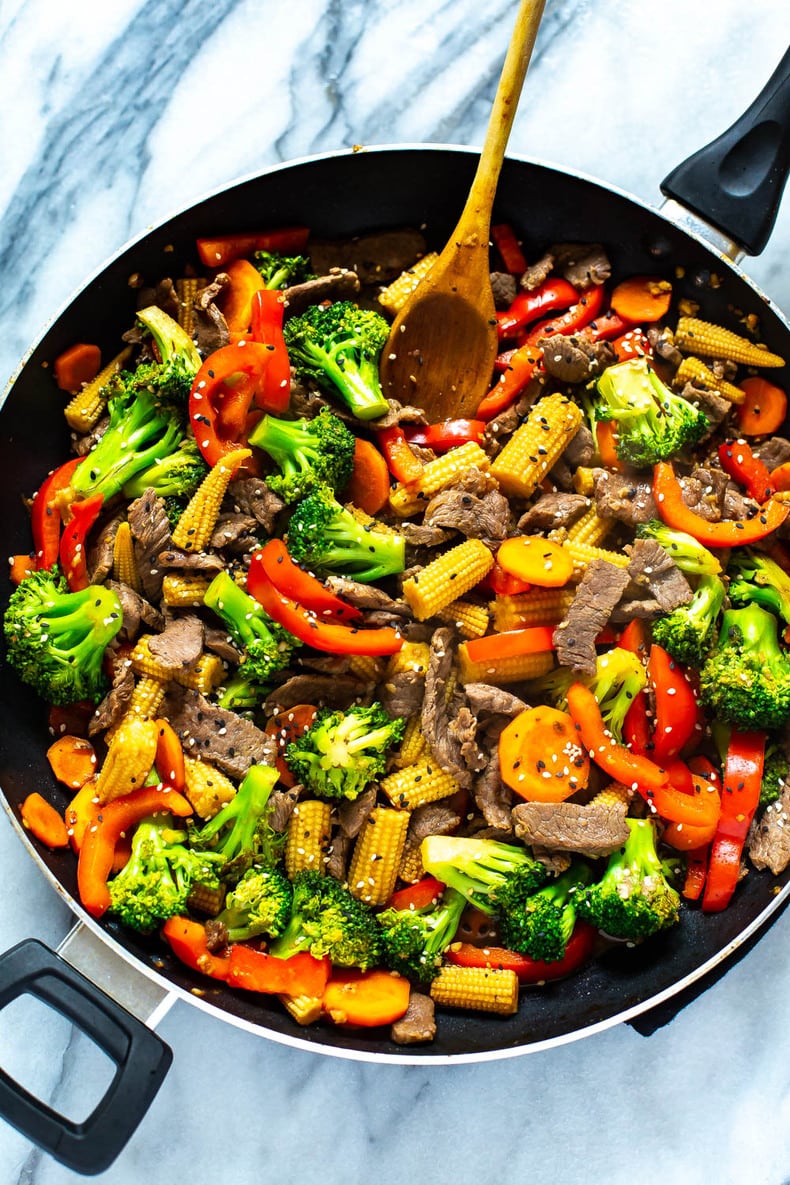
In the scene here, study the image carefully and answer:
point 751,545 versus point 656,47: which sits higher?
point 656,47

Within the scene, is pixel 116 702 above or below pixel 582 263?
below

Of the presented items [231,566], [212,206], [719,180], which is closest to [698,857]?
[231,566]

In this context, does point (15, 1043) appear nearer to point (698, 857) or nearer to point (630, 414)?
point (698, 857)

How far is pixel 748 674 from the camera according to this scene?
10.0ft

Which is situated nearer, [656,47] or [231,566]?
[231,566]

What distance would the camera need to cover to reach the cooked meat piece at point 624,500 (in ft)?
10.7

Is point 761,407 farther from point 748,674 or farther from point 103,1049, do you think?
point 103,1049

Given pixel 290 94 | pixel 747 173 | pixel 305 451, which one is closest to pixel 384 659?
pixel 305 451

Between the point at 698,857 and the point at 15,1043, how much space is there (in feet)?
7.33

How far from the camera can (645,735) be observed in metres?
3.24

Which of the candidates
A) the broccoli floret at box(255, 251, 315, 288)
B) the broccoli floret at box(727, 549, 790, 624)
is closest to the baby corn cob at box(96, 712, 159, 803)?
the broccoli floret at box(255, 251, 315, 288)

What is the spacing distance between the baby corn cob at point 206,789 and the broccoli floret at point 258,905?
215 mm

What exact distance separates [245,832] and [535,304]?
6.29 feet

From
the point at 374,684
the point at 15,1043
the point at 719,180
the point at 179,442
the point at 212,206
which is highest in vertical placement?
the point at 212,206
